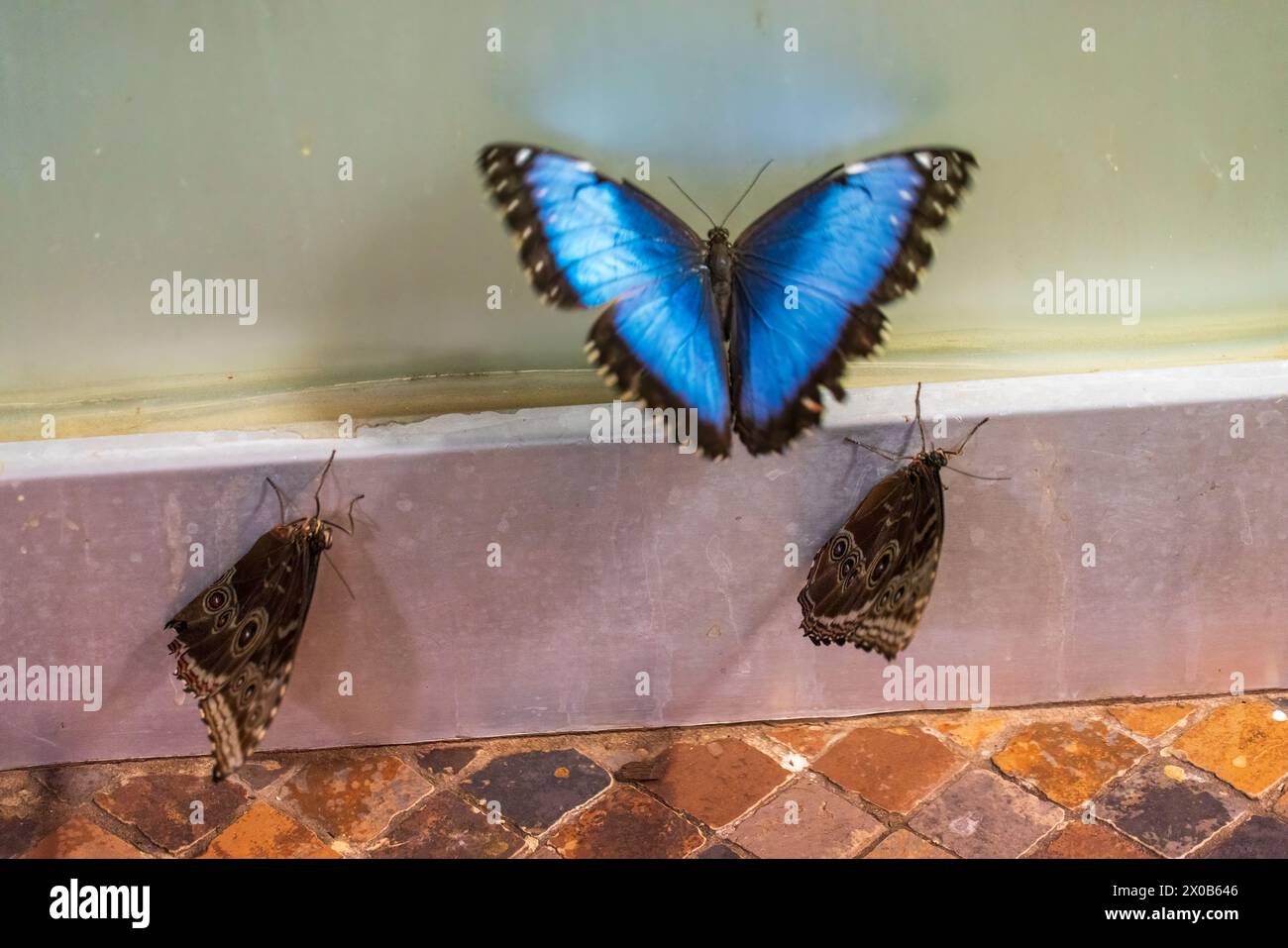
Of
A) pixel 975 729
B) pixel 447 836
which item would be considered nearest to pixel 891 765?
pixel 975 729

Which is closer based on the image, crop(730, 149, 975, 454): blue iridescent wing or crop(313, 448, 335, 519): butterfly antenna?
crop(730, 149, 975, 454): blue iridescent wing

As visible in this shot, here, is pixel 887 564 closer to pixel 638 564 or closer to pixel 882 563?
pixel 882 563

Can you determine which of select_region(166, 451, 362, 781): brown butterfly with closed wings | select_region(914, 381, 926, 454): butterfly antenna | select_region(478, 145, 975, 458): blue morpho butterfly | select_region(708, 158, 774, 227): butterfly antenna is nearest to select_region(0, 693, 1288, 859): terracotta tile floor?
select_region(166, 451, 362, 781): brown butterfly with closed wings

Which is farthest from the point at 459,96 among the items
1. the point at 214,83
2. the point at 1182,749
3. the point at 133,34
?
the point at 1182,749

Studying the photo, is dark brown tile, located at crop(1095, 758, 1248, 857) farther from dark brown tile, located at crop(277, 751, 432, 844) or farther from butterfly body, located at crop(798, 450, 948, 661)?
dark brown tile, located at crop(277, 751, 432, 844)

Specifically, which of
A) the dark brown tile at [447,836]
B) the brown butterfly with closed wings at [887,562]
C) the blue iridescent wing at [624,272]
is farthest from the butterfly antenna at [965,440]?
the dark brown tile at [447,836]

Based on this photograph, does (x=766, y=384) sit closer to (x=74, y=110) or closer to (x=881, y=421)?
(x=881, y=421)
